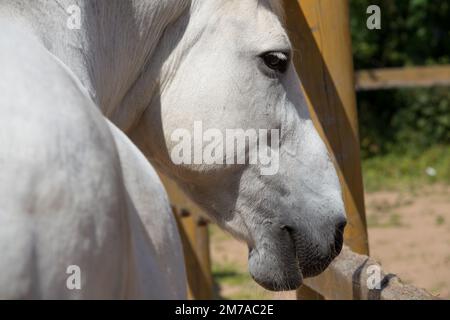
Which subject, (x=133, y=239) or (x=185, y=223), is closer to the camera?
(x=133, y=239)

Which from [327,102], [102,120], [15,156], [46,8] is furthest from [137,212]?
[327,102]

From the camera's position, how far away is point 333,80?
287 centimetres

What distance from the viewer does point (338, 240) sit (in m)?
2.29

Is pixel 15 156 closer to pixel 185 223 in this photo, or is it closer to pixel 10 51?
pixel 10 51

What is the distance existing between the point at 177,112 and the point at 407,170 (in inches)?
346

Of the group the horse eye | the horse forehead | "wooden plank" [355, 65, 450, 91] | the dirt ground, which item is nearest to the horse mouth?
the horse eye

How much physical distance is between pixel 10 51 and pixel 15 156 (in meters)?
0.22

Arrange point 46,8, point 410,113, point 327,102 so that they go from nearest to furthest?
point 46,8
point 327,102
point 410,113

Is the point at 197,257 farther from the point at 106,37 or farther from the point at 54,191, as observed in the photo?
the point at 54,191

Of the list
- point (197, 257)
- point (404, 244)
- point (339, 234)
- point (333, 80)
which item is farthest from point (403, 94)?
point (339, 234)

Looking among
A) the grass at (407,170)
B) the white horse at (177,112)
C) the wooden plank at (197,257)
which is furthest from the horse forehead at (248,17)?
the grass at (407,170)

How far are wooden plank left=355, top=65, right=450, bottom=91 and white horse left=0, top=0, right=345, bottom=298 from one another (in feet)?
29.0

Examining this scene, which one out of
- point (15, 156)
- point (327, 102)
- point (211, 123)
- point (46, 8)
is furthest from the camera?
point (327, 102)

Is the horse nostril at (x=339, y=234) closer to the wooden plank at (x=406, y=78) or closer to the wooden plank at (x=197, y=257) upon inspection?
the wooden plank at (x=197, y=257)
